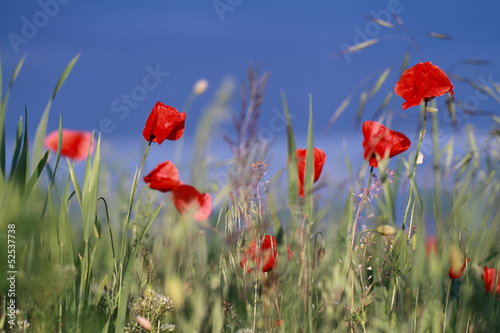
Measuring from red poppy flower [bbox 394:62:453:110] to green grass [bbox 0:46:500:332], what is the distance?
0.19ft

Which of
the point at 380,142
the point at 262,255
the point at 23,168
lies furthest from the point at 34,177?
the point at 380,142

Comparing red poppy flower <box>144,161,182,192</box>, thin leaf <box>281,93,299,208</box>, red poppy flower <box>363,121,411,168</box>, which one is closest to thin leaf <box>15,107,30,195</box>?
red poppy flower <box>144,161,182,192</box>

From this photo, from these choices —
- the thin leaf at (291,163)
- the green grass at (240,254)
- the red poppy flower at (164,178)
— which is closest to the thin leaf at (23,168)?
the green grass at (240,254)

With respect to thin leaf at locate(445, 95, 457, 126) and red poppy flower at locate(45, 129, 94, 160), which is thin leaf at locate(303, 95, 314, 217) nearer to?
thin leaf at locate(445, 95, 457, 126)

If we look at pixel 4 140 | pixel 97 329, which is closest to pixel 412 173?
pixel 97 329

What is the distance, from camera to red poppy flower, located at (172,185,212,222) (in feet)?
4.09

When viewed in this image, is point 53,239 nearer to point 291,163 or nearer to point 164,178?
point 164,178

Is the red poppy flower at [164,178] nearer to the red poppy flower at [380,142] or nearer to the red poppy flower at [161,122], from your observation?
the red poppy flower at [161,122]

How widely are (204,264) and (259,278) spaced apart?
12.2 inches

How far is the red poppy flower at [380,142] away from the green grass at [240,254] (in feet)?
0.14

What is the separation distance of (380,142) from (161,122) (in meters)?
0.53

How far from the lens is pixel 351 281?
42.0 inches

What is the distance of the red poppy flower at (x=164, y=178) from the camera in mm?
1424

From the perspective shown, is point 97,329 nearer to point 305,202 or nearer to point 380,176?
point 305,202
